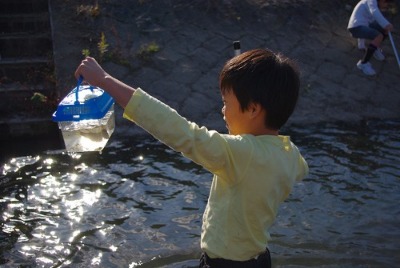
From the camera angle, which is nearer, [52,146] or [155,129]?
[155,129]

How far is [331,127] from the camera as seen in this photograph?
6.62m

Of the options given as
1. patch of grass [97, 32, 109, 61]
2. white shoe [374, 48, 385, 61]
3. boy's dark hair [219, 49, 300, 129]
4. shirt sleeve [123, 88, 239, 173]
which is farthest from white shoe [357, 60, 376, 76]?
shirt sleeve [123, 88, 239, 173]

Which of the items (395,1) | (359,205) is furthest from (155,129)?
(395,1)

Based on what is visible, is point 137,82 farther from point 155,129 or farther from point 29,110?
point 155,129

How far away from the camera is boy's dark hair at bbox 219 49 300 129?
1.98 m

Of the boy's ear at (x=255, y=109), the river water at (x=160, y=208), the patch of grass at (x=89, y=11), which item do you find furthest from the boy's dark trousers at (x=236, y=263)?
the patch of grass at (x=89, y=11)

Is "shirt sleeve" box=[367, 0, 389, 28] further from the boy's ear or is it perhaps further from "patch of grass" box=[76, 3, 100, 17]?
the boy's ear

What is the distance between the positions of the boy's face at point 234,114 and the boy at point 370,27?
616cm

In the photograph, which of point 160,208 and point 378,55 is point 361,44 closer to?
point 378,55

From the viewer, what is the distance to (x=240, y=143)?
1.98m

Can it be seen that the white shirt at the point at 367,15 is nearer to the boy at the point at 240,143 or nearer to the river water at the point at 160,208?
the river water at the point at 160,208

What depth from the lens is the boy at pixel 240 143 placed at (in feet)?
6.22

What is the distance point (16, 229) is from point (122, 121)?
2.46m

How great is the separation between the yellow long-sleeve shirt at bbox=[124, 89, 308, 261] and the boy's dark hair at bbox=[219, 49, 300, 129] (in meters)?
0.14
